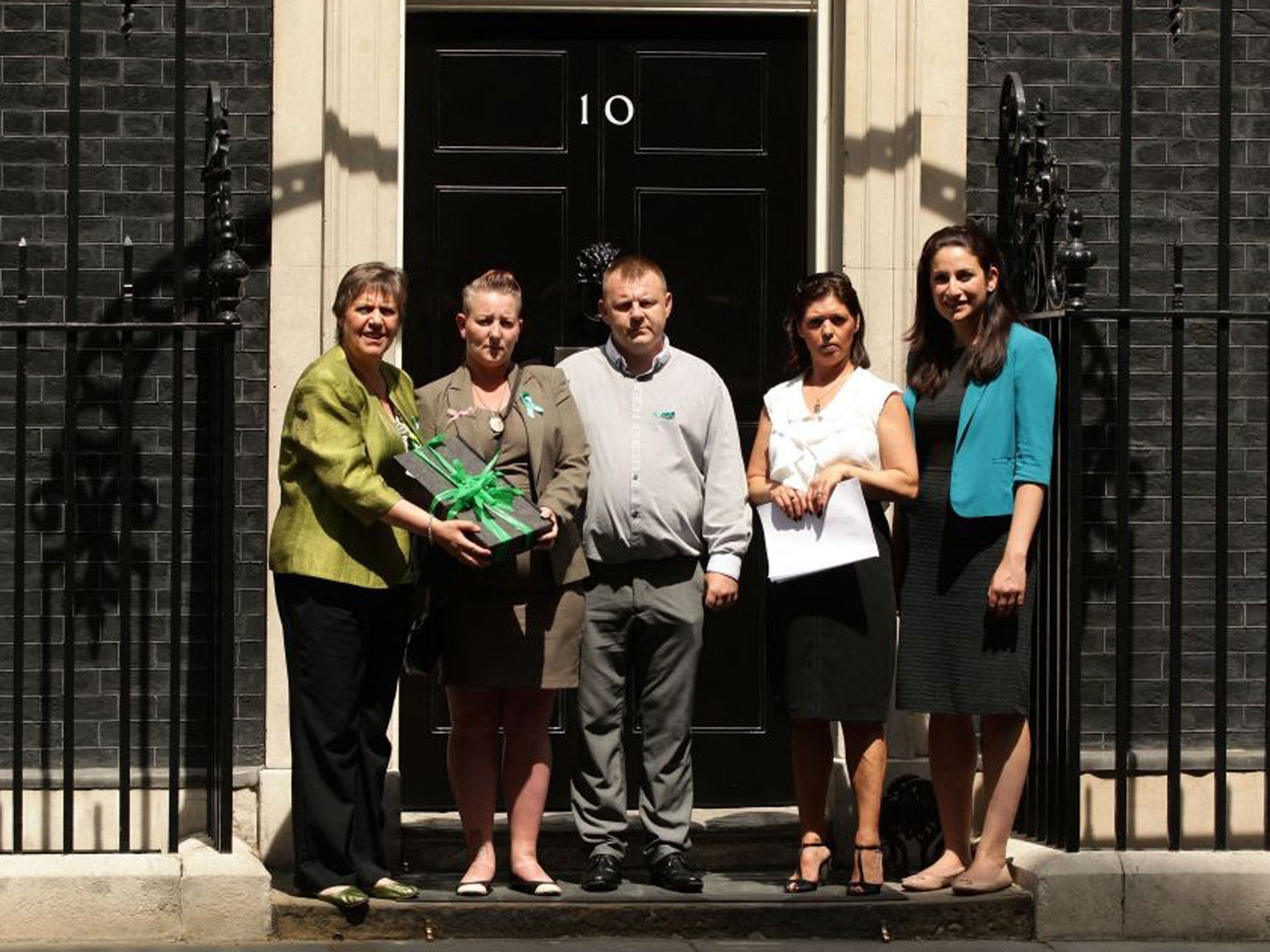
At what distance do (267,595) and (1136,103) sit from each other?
3445mm

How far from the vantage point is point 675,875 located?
23.1ft

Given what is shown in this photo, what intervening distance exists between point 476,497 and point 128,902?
157 cm

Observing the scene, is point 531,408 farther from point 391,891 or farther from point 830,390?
point 391,891

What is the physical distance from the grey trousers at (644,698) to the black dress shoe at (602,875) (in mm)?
25

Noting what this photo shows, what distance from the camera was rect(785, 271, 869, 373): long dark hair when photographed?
7039mm

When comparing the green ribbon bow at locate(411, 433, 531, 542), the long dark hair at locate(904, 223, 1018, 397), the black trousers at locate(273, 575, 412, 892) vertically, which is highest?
the long dark hair at locate(904, 223, 1018, 397)

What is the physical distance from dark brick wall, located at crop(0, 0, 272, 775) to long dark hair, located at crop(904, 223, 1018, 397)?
220 cm

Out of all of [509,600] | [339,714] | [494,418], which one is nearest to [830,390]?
[494,418]

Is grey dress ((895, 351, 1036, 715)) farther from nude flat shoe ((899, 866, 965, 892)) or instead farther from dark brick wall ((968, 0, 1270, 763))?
dark brick wall ((968, 0, 1270, 763))

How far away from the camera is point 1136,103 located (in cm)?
804

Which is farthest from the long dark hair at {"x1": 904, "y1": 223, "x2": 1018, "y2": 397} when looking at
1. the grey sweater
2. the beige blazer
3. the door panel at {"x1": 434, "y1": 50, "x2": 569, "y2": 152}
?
Result: the door panel at {"x1": 434, "y1": 50, "x2": 569, "y2": 152}

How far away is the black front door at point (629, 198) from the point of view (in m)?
8.06

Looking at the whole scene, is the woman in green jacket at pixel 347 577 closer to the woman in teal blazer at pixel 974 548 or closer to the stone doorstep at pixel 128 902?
the stone doorstep at pixel 128 902

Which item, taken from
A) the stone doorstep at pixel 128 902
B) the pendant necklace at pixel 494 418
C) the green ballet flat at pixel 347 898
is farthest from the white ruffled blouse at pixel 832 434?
the stone doorstep at pixel 128 902
